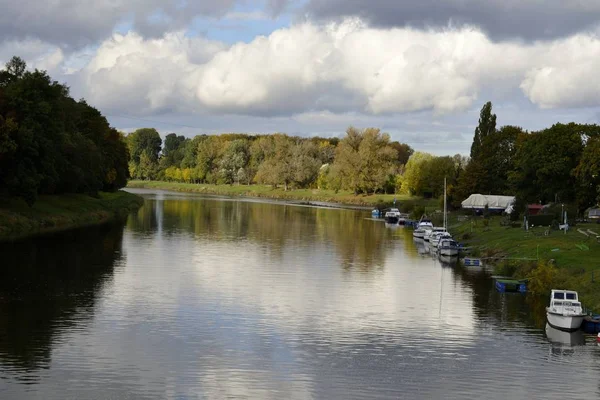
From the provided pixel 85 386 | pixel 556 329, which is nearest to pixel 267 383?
pixel 85 386

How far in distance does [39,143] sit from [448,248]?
50107mm

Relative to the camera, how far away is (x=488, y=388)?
37.1 m

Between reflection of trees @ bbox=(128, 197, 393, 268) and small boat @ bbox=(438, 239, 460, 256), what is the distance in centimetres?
667

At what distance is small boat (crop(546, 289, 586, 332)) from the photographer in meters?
48.4

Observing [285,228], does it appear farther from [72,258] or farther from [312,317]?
[312,317]

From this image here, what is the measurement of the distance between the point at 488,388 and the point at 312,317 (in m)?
17.0

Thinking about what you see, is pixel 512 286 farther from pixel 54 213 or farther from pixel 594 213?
pixel 54 213

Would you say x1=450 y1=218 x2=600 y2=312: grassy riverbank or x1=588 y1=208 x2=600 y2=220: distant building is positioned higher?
x1=588 y1=208 x2=600 y2=220: distant building

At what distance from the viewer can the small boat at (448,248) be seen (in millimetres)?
89062

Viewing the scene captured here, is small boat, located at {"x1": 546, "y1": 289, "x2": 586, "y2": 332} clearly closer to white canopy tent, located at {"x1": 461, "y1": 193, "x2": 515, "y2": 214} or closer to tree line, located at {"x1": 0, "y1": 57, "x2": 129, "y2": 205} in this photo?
tree line, located at {"x1": 0, "y1": 57, "x2": 129, "y2": 205}

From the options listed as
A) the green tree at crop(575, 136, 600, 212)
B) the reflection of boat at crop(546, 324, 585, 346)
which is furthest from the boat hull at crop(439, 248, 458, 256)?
the reflection of boat at crop(546, 324, 585, 346)

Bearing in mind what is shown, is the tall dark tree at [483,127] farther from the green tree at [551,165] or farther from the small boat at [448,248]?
the small boat at [448,248]

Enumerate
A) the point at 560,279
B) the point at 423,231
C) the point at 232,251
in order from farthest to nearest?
1. the point at 423,231
2. the point at 232,251
3. the point at 560,279

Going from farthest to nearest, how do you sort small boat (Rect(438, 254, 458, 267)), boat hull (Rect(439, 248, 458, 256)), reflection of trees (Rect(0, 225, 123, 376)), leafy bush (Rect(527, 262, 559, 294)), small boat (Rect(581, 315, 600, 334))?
boat hull (Rect(439, 248, 458, 256))
small boat (Rect(438, 254, 458, 267))
leafy bush (Rect(527, 262, 559, 294))
small boat (Rect(581, 315, 600, 334))
reflection of trees (Rect(0, 225, 123, 376))
